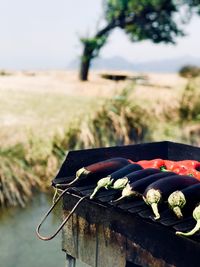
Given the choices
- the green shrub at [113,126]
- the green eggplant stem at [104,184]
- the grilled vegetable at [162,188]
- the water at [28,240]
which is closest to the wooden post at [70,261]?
the green eggplant stem at [104,184]

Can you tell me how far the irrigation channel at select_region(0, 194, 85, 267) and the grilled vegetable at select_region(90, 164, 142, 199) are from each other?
9.08 ft

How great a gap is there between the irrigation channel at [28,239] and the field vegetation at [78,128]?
0.22m

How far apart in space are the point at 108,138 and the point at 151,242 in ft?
20.0

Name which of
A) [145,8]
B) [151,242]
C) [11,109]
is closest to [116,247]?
[151,242]

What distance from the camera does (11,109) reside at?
13211 millimetres

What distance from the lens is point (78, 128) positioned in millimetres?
9102

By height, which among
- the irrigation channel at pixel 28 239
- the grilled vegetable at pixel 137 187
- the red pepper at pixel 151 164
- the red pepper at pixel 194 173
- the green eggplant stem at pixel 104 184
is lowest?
the irrigation channel at pixel 28 239

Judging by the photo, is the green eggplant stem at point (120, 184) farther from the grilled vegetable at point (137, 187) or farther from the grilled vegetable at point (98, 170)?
the grilled vegetable at point (98, 170)

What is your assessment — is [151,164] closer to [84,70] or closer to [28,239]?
[28,239]

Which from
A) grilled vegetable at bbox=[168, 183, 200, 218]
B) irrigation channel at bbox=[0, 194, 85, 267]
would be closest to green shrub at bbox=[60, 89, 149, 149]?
irrigation channel at bbox=[0, 194, 85, 267]

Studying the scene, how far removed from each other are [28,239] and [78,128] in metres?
2.76

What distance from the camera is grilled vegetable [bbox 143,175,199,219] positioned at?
10.6ft

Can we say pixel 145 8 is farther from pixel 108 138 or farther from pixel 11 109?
pixel 108 138

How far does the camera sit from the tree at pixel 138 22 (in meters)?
21.1
